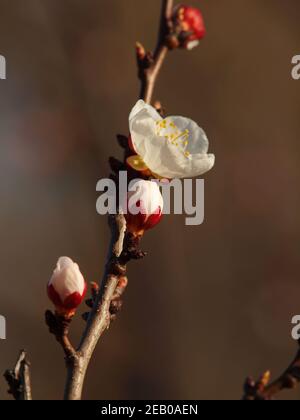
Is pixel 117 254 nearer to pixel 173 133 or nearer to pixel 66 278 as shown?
pixel 66 278

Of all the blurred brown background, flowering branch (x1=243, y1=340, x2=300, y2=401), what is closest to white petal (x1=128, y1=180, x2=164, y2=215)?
flowering branch (x1=243, y1=340, x2=300, y2=401)

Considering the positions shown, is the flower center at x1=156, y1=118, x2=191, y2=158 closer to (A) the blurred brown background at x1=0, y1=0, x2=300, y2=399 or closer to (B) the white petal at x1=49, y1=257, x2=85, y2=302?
(B) the white petal at x1=49, y1=257, x2=85, y2=302

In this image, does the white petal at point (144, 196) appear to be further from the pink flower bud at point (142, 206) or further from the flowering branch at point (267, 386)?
the flowering branch at point (267, 386)

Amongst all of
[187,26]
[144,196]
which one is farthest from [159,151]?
[187,26]

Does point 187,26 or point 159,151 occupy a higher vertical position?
point 187,26

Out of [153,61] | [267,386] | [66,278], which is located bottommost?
[267,386]
